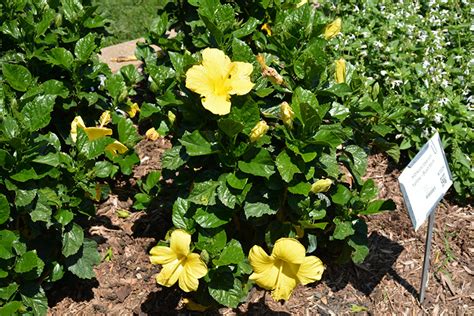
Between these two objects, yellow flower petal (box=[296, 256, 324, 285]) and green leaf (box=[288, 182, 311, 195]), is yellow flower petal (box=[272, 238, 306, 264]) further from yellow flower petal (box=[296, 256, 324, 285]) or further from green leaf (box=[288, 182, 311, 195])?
green leaf (box=[288, 182, 311, 195])

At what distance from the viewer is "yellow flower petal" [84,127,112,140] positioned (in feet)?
10.8

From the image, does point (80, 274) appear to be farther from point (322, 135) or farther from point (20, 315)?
point (322, 135)

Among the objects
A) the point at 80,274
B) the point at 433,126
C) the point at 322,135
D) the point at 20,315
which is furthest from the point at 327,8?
the point at 20,315

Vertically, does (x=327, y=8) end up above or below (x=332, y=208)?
above

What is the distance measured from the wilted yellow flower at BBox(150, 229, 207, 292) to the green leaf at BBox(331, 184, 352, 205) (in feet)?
2.42

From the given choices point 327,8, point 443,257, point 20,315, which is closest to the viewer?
point 20,315

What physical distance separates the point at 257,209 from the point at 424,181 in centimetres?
77

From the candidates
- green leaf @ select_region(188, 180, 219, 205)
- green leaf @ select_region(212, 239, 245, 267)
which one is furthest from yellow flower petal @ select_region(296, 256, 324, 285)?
green leaf @ select_region(188, 180, 219, 205)

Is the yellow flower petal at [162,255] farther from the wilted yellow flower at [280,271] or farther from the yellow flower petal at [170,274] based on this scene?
the wilted yellow flower at [280,271]

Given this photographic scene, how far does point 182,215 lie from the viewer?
2992 mm

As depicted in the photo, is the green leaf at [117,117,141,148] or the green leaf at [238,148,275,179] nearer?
the green leaf at [238,148,275,179]

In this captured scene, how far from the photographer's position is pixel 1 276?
2793mm

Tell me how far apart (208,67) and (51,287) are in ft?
4.79

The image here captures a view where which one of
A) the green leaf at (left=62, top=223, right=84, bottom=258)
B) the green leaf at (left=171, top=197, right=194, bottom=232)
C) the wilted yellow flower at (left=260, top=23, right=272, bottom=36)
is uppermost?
the wilted yellow flower at (left=260, top=23, right=272, bottom=36)
